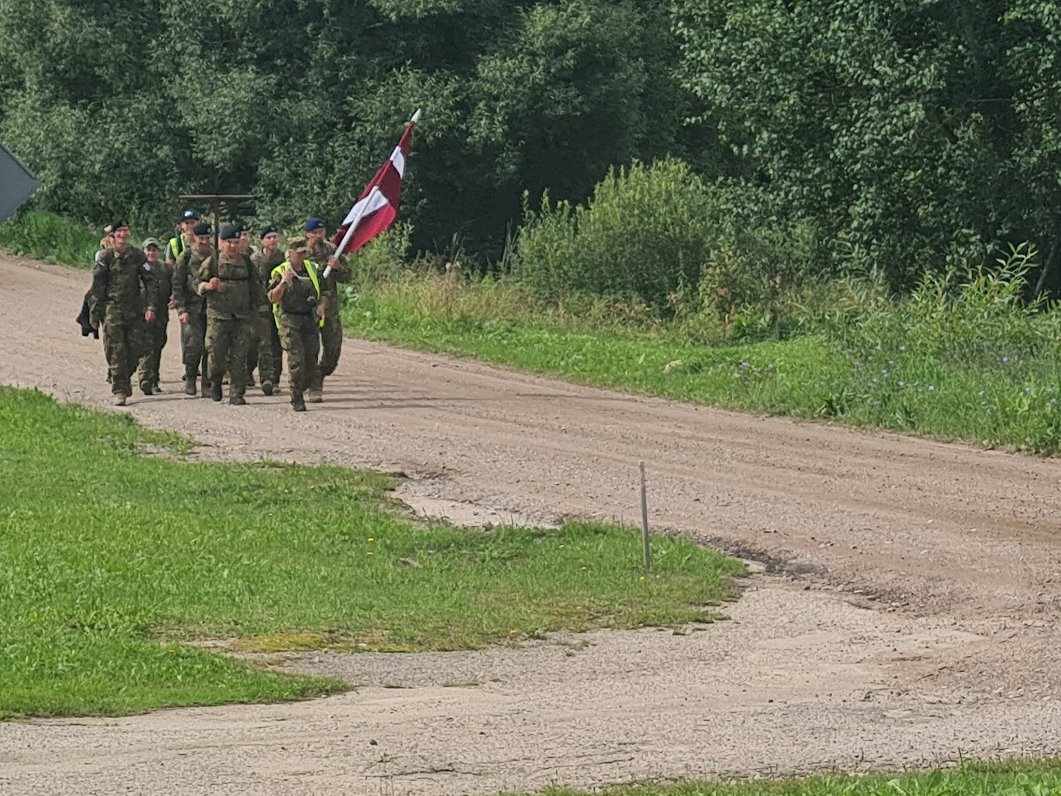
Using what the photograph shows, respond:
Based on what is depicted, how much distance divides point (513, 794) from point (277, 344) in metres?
15.9

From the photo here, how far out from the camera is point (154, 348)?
23.1m

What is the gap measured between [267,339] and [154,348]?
1322 millimetres

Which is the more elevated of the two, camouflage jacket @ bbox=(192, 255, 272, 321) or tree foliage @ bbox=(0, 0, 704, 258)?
tree foliage @ bbox=(0, 0, 704, 258)

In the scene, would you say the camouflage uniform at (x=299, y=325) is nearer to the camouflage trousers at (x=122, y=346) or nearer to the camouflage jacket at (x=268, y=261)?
the camouflage jacket at (x=268, y=261)

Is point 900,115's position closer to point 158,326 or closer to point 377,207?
point 377,207

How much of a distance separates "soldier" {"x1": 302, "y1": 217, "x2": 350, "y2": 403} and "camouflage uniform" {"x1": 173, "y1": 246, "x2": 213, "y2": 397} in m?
1.25

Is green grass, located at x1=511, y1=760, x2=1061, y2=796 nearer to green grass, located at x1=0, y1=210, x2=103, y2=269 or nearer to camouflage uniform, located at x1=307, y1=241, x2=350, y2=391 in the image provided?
camouflage uniform, located at x1=307, y1=241, x2=350, y2=391

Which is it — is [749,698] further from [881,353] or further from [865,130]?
[865,130]

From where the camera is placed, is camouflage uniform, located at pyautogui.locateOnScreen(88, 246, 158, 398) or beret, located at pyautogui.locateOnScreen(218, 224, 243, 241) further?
camouflage uniform, located at pyautogui.locateOnScreen(88, 246, 158, 398)

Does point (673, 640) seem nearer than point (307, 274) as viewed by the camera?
Yes

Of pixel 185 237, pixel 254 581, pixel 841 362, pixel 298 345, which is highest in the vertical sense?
pixel 185 237

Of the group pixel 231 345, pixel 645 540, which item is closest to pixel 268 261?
pixel 231 345

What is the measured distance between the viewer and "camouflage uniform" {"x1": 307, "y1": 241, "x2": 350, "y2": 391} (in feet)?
73.5

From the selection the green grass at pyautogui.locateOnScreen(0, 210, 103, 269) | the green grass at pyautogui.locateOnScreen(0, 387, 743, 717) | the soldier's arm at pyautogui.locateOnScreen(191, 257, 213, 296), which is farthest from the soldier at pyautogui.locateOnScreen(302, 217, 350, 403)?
the green grass at pyautogui.locateOnScreen(0, 210, 103, 269)
